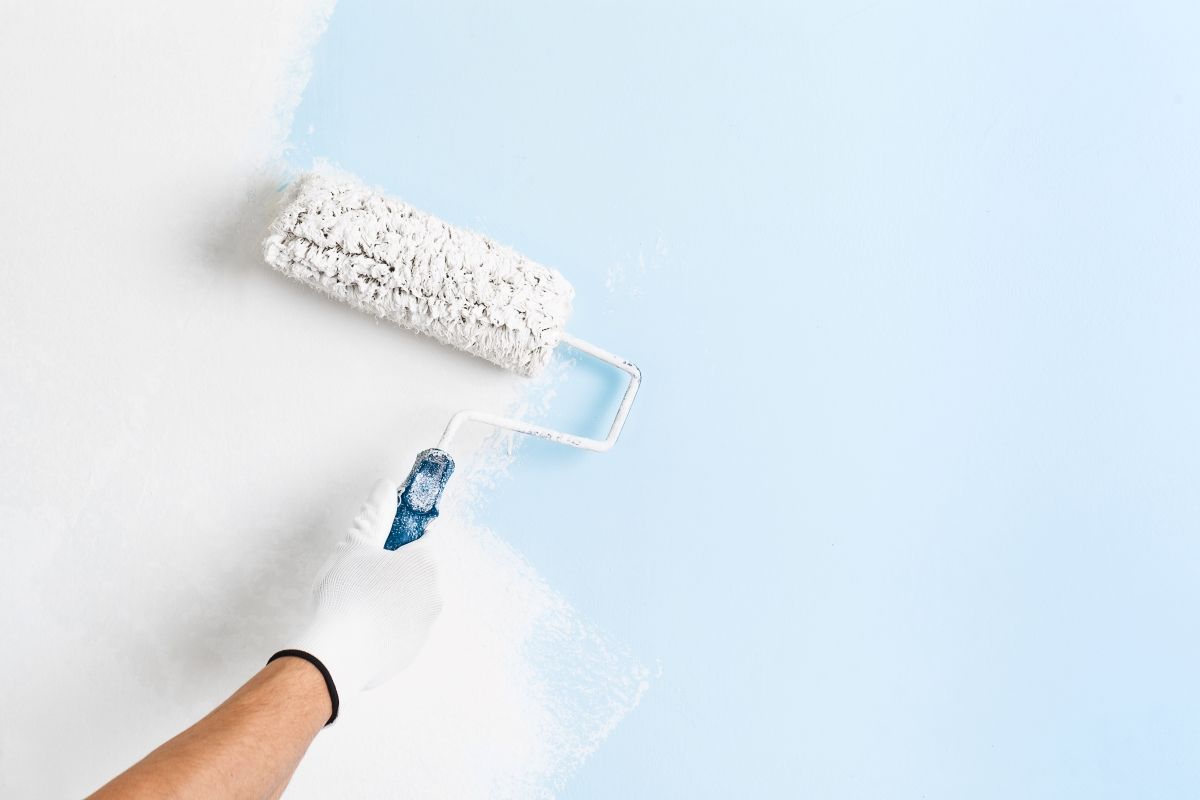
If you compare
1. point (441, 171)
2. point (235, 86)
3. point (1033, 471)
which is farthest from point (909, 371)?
point (235, 86)

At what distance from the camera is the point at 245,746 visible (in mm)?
821

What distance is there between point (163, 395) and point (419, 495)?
323 mm

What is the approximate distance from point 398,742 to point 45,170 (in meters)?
0.78

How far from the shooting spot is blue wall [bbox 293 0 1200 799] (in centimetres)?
108

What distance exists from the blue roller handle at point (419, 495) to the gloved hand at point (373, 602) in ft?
0.04

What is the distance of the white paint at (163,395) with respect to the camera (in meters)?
1.03

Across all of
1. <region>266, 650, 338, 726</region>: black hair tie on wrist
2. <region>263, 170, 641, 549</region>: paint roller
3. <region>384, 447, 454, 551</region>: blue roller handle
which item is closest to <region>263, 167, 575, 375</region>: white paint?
<region>263, 170, 641, 549</region>: paint roller

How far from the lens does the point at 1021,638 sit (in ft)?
3.62

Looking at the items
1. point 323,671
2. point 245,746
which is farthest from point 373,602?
point 245,746

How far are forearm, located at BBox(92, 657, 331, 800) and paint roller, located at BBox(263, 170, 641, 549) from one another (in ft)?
0.60

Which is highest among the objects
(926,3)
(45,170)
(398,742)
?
(926,3)

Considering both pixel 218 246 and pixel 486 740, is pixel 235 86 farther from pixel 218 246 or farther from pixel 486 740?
pixel 486 740

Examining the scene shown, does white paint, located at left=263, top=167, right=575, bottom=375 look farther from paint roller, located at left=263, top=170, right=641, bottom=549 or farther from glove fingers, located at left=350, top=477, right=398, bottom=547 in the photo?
glove fingers, located at left=350, top=477, right=398, bottom=547

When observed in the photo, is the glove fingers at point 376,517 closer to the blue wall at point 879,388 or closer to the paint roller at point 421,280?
the paint roller at point 421,280
